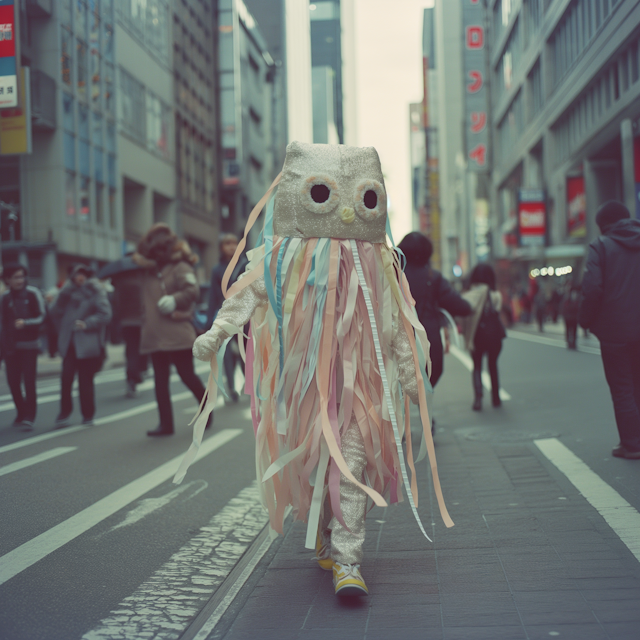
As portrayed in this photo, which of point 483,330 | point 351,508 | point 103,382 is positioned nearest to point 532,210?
point 103,382

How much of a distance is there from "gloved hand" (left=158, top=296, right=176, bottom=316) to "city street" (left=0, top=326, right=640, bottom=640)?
3.96ft

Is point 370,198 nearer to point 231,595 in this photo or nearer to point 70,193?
point 231,595

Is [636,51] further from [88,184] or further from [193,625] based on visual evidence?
[193,625]

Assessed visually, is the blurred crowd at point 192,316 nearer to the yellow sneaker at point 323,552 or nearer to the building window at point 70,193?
the yellow sneaker at point 323,552

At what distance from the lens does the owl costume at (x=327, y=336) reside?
3.59 metres

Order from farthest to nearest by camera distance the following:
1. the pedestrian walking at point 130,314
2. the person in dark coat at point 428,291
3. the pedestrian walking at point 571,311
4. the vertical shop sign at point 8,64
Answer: the pedestrian walking at point 571,311 < the pedestrian walking at point 130,314 < the vertical shop sign at point 8,64 < the person in dark coat at point 428,291

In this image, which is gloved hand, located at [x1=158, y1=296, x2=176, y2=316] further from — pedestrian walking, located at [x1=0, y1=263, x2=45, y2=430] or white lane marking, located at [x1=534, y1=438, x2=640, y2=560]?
white lane marking, located at [x1=534, y1=438, x2=640, y2=560]

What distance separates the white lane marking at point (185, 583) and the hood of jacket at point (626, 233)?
3103mm

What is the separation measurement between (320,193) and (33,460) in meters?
4.08

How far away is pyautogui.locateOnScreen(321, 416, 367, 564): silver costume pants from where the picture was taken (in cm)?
335

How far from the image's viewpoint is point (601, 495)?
4.77 meters

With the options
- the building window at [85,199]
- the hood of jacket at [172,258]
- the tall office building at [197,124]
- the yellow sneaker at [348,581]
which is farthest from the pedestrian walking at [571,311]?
the tall office building at [197,124]

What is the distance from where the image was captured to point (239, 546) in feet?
13.8

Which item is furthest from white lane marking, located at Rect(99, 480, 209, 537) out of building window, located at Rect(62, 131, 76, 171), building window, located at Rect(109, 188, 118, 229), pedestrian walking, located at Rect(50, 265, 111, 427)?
building window, located at Rect(109, 188, 118, 229)
